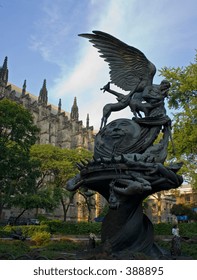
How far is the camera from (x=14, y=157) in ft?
84.6

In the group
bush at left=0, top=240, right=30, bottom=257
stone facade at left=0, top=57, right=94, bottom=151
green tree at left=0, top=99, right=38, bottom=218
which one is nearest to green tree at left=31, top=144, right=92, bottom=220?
green tree at left=0, top=99, right=38, bottom=218

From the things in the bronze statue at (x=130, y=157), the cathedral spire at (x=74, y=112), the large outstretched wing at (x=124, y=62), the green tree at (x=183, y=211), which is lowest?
the green tree at (x=183, y=211)

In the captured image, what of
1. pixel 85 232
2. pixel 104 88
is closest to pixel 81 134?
pixel 85 232

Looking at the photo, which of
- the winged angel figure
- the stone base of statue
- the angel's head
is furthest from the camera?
the winged angel figure

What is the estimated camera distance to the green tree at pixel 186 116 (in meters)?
24.9

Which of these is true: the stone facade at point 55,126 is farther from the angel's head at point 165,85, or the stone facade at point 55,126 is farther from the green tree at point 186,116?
the angel's head at point 165,85

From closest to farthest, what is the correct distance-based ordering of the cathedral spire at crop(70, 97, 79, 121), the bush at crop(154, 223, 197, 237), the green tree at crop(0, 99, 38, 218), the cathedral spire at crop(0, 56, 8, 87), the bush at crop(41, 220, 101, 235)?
the bush at crop(154, 223, 197, 237)
the green tree at crop(0, 99, 38, 218)
the bush at crop(41, 220, 101, 235)
the cathedral spire at crop(0, 56, 8, 87)
the cathedral spire at crop(70, 97, 79, 121)

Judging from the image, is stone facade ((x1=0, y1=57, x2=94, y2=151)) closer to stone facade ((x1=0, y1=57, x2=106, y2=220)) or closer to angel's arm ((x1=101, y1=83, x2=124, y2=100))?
stone facade ((x1=0, y1=57, x2=106, y2=220))

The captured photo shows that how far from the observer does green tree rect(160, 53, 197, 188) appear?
2489 cm

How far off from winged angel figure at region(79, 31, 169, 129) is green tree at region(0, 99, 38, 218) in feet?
55.8

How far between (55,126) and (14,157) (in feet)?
139

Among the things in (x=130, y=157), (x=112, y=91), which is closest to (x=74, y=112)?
(x=112, y=91)

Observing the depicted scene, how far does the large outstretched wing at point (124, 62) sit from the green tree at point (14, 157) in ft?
55.7

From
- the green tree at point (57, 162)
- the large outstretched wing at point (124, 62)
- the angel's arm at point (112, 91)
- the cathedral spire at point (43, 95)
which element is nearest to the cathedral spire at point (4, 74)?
the cathedral spire at point (43, 95)
